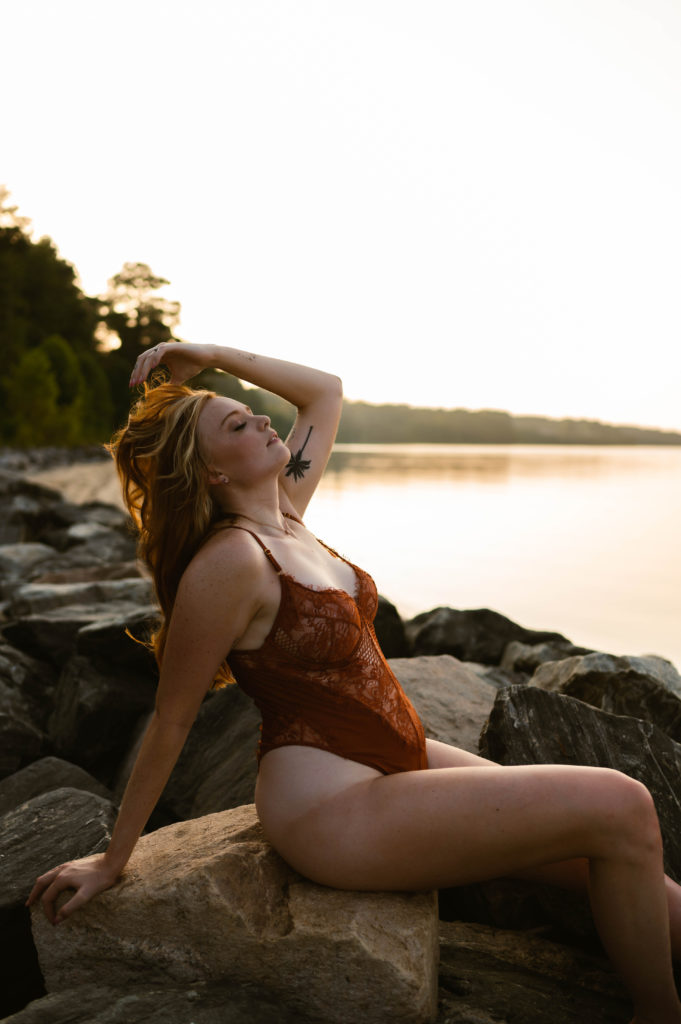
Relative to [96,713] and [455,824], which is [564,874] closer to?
[455,824]

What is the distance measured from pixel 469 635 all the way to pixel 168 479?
461 centimetres

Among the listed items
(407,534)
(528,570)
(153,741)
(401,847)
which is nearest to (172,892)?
(153,741)

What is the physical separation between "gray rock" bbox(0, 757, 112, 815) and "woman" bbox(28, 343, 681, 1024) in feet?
4.64

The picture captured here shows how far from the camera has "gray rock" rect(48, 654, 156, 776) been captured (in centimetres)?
473

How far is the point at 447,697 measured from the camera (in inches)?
152

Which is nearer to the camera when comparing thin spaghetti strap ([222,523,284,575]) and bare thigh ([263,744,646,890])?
bare thigh ([263,744,646,890])

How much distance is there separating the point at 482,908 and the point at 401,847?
0.87 m

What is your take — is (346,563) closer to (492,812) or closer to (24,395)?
(492,812)

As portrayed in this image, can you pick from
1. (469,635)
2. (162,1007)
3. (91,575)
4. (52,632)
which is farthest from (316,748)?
(91,575)

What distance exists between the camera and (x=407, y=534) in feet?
68.1

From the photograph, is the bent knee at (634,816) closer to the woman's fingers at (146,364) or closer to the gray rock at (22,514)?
the woman's fingers at (146,364)

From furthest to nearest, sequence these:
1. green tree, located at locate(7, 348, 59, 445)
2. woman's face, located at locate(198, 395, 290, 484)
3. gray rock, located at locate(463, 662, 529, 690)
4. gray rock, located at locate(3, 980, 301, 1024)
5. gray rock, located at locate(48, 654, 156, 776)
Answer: green tree, located at locate(7, 348, 59, 445), gray rock, located at locate(463, 662, 529, 690), gray rock, located at locate(48, 654, 156, 776), woman's face, located at locate(198, 395, 290, 484), gray rock, located at locate(3, 980, 301, 1024)

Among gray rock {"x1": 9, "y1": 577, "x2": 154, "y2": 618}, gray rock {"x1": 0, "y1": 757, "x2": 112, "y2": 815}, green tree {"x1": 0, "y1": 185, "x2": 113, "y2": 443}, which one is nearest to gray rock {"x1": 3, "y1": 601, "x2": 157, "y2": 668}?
gray rock {"x1": 9, "y1": 577, "x2": 154, "y2": 618}

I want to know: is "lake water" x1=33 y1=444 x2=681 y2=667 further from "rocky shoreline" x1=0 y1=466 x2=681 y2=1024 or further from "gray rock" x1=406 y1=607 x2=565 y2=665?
"rocky shoreline" x1=0 y1=466 x2=681 y2=1024
